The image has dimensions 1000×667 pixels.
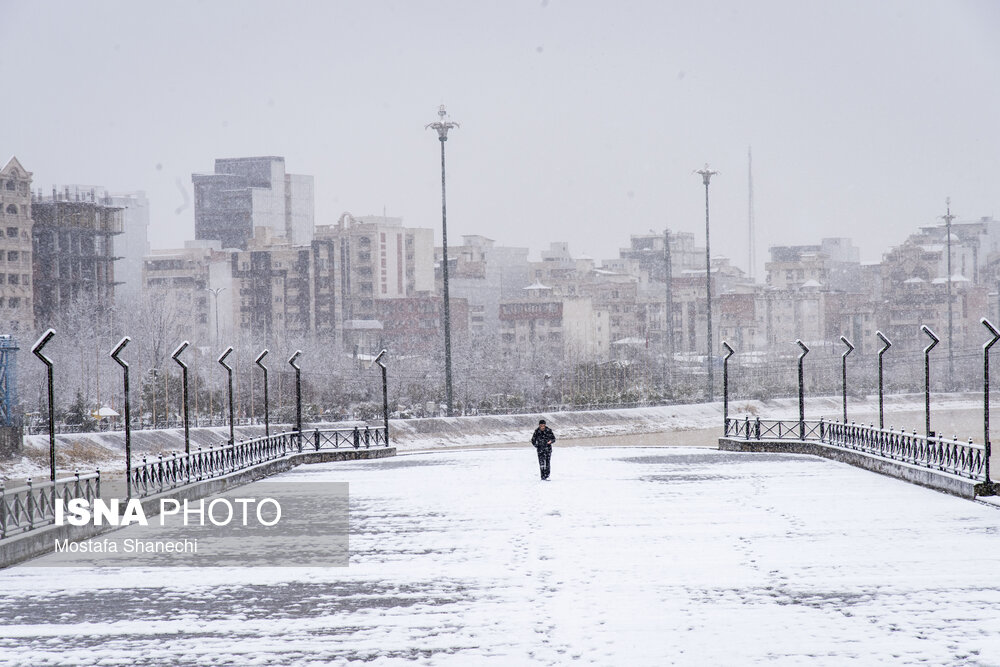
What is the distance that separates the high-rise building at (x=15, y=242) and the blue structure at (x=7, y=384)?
51.8 m

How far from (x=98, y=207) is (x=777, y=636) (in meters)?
115

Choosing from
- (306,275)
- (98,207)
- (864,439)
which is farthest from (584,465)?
(306,275)

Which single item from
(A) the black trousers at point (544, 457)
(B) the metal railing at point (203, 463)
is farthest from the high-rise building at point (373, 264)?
(A) the black trousers at point (544, 457)

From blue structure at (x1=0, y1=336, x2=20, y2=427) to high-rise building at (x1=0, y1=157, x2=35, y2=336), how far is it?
5178 cm

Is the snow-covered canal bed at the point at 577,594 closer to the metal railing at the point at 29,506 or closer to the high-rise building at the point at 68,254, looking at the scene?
the metal railing at the point at 29,506

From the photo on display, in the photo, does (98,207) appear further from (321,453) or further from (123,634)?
(123,634)

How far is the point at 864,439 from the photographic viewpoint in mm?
37938

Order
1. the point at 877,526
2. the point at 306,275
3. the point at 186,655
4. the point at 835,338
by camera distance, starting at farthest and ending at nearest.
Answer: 1. the point at 835,338
2. the point at 306,275
3. the point at 877,526
4. the point at 186,655

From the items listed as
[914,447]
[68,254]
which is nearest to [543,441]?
[914,447]

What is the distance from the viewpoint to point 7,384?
51.8 meters

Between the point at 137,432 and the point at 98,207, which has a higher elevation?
the point at 98,207

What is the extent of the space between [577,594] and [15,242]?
98248 mm

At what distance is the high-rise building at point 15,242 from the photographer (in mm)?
102750

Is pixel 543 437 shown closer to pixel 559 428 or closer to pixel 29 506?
pixel 29 506
